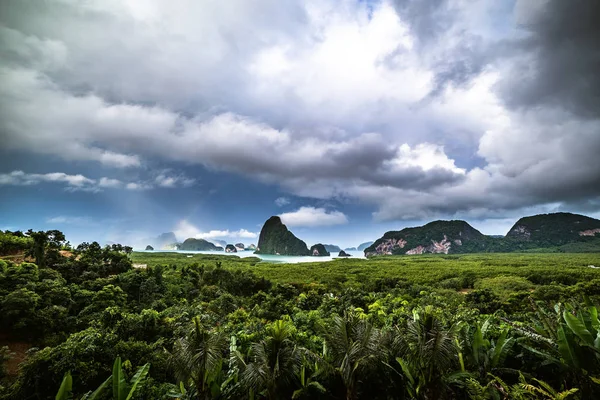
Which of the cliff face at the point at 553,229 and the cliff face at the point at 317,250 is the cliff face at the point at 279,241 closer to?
the cliff face at the point at 317,250

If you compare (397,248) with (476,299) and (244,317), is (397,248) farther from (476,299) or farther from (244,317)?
(244,317)

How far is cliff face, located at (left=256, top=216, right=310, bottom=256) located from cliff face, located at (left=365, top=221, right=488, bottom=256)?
4163cm

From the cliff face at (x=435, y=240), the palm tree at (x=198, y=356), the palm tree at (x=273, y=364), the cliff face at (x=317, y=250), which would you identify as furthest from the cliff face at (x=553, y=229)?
the palm tree at (x=198, y=356)

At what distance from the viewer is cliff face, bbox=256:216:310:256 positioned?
147 m

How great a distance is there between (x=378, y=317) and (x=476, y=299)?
14.3 m

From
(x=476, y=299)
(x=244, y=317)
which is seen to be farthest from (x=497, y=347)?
(x=476, y=299)

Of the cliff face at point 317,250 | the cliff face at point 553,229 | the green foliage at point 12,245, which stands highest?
the cliff face at point 553,229

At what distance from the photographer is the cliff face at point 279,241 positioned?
146625 mm

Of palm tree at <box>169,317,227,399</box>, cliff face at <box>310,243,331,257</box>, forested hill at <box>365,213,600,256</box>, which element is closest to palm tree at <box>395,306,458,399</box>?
palm tree at <box>169,317,227,399</box>

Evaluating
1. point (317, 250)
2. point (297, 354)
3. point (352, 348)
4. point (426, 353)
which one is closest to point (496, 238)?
point (317, 250)

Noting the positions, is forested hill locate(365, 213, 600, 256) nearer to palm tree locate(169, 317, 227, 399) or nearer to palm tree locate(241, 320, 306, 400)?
palm tree locate(241, 320, 306, 400)

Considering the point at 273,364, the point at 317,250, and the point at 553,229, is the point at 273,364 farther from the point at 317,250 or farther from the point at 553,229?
the point at 553,229

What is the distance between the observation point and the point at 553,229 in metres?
131

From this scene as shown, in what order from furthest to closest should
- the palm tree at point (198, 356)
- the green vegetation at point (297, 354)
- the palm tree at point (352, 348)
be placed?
the palm tree at point (352, 348) → the palm tree at point (198, 356) → the green vegetation at point (297, 354)
